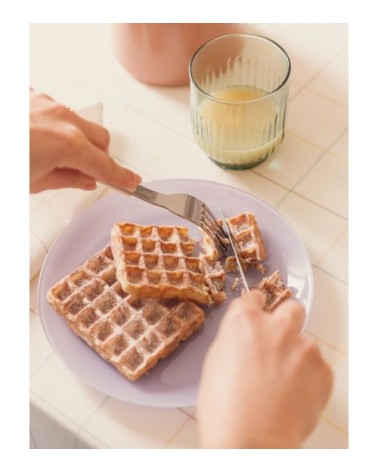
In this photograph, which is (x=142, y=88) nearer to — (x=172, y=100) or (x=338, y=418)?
(x=172, y=100)

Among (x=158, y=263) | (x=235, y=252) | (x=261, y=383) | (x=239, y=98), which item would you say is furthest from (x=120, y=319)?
(x=239, y=98)

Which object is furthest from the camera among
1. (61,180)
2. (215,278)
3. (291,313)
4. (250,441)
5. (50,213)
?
(50,213)

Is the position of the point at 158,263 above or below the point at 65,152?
below

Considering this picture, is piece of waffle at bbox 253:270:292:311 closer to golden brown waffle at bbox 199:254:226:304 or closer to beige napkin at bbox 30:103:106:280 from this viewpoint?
golden brown waffle at bbox 199:254:226:304

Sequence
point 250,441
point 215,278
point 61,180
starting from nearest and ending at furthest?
point 250,441 < point 61,180 < point 215,278

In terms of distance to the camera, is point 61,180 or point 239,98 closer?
point 61,180

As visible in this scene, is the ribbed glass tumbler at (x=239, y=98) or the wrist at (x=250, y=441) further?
the ribbed glass tumbler at (x=239, y=98)

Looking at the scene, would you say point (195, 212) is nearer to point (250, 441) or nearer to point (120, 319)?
point (120, 319)

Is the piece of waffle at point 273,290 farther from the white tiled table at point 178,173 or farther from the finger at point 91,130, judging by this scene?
the finger at point 91,130

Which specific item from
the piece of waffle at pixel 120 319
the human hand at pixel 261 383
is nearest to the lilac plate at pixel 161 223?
the piece of waffle at pixel 120 319
